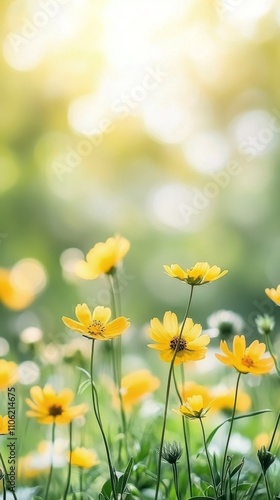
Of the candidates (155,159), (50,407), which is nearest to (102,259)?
(50,407)

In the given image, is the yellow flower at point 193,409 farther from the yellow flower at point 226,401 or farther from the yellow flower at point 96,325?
the yellow flower at point 226,401

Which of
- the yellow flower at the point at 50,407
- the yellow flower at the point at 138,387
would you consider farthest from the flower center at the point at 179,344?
the yellow flower at the point at 138,387

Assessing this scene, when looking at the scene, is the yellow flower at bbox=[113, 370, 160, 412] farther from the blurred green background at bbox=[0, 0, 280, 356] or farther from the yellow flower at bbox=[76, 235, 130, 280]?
the blurred green background at bbox=[0, 0, 280, 356]

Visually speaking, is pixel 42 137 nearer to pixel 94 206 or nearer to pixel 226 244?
pixel 94 206

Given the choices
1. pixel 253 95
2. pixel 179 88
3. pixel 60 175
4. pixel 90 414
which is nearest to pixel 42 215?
pixel 60 175

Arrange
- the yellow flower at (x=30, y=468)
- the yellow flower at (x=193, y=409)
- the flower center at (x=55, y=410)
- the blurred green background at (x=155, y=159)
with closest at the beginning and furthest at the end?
the yellow flower at (x=193, y=409)
the flower center at (x=55, y=410)
the yellow flower at (x=30, y=468)
the blurred green background at (x=155, y=159)
